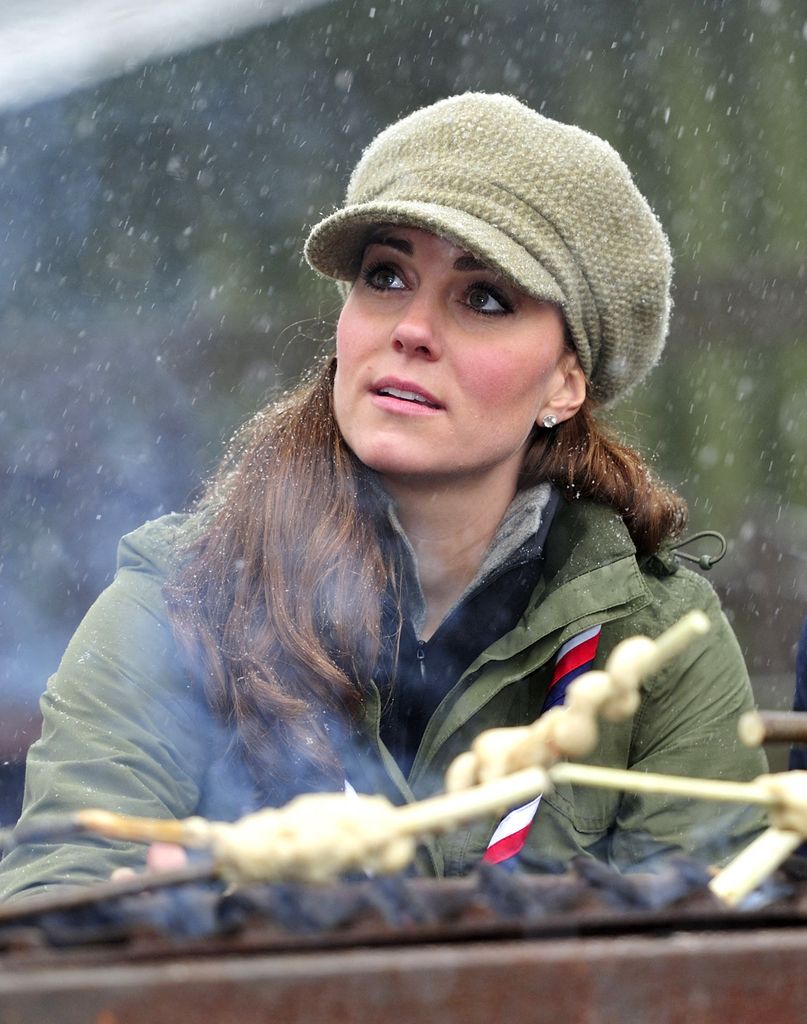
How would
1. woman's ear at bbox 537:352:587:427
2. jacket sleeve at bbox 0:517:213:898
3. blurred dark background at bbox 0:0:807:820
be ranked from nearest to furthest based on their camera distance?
jacket sleeve at bbox 0:517:213:898
woman's ear at bbox 537:352:587:427
blurred dark background at bbox 0:0:807:820

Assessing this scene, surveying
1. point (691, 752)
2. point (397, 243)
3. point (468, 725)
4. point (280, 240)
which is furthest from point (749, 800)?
point (280, 240)

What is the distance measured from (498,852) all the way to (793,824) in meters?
1.20

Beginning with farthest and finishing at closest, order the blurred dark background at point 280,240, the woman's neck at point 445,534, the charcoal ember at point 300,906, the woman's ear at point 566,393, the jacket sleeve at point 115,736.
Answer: the blurred dark background at point 280,240 < the woman's ear at point 566,393 < the woman's neck at point 445,534 < the jacket sleeve at point 115,736 < the charcoal ember at point 300,906

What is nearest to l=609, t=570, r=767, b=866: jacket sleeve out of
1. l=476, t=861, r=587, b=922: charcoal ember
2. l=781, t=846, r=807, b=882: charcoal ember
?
l=781, t=846, r=807, b=882: charcoal ember

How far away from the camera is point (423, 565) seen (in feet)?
8.37

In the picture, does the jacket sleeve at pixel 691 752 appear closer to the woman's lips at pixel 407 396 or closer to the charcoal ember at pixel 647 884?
the woman's lips at pixel 407 396

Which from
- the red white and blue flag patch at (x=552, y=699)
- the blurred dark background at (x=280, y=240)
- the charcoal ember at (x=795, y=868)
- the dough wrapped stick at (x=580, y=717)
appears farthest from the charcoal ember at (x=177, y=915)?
the blurred dark background at (x=280, y=240)

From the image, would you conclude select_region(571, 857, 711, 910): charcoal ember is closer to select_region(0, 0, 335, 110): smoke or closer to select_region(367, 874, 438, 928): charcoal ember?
select_region(367, 874, 438, 928): charcoal ember

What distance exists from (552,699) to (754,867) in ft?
4.19

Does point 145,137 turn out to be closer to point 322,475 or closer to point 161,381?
point 161,381

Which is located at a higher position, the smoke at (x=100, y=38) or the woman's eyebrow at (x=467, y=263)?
the smoke at (x=100, y=38)

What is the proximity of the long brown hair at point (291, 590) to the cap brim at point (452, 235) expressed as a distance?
11.2 inches

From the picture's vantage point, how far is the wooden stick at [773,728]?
1.13 meters

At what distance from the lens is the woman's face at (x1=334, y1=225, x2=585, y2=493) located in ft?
7.66
